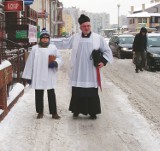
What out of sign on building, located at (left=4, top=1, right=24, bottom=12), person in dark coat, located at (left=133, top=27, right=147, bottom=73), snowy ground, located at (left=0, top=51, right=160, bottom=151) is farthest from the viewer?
person in dark coat, located at (left=133, top=27, right=147, bottom=73)

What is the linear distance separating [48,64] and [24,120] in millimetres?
1041

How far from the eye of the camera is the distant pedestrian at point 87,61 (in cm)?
718

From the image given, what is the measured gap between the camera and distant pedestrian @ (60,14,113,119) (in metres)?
7.18

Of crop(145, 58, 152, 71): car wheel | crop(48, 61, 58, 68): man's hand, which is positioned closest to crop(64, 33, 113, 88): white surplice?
crop(48, 61, 58, 68): man's hand

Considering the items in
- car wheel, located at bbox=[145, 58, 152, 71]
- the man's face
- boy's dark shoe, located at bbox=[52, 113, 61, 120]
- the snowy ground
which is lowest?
the snowy ground

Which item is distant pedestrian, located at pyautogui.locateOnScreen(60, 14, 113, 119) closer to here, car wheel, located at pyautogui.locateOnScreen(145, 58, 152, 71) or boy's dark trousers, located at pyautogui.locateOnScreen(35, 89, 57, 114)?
boy's dark trousers, located at pyautogui.locateOnScreen(35, 89, 57, 114)

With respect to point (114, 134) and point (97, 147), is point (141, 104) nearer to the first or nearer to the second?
point (114, 134)

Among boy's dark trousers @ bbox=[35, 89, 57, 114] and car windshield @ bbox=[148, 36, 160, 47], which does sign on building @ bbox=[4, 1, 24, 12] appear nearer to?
car windshield @ bbox=[148, 36, 160, 47]

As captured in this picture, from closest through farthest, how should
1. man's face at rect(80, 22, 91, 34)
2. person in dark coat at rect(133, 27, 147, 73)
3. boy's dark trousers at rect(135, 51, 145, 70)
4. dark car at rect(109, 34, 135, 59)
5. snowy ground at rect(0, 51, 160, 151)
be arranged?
A: snowy ground at rect(0, 51, 160, 151) < man's face at rect(80, 22, 91, 34) < boy's dark trousers at rect(135, 51, 145, 70) < person in dark coat at rect(133, 27, 147, 73) < dark car at rect(109, 34, 135, 59)

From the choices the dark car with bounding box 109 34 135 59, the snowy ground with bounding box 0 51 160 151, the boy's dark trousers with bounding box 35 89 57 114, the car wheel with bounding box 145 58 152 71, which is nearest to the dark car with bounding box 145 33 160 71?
the car wheel with bounding box 145 58 152 71

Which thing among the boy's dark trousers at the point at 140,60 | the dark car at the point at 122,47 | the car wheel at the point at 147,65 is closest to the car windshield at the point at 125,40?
the dark car at the point at 122,47

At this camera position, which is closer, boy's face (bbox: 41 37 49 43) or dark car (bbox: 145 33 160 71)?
boy's face (bbox: 41 37 49 43)

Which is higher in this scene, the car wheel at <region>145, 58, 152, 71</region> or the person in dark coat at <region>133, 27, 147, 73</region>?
the person in dark coat at <region>133, 27, 147, 73</region>

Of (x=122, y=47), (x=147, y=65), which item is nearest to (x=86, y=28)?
(x=147, y=65)
